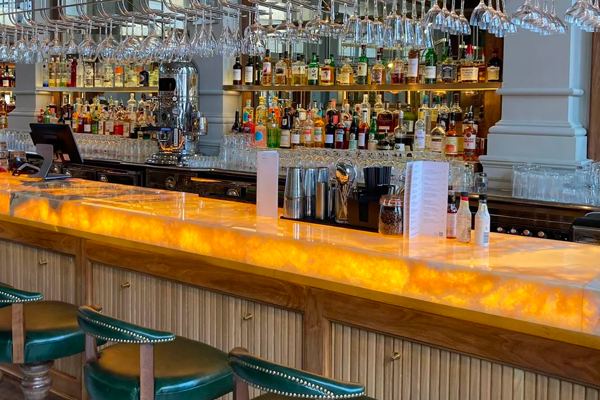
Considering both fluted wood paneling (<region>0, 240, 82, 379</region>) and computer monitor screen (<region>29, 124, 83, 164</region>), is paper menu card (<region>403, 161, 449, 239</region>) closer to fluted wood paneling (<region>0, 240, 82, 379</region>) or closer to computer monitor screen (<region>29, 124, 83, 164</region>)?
fluted wood paneling (<region>0, 240, 82, 379</region>)

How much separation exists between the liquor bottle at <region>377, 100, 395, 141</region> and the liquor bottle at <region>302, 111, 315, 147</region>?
1.76ft

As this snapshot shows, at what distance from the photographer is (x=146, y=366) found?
7.61ft

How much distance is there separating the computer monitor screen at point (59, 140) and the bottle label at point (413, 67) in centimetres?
236

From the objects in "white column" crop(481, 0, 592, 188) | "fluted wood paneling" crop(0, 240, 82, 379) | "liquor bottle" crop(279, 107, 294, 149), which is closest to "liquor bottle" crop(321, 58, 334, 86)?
"liquor bottle" crop(279, 107, 294, 149)

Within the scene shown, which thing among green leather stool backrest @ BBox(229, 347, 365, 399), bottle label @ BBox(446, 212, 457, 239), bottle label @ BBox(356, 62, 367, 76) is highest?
bottle label @ BBox(356, 62, 367, 76)

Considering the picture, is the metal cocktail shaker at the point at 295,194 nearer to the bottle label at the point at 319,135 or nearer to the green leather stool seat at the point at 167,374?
the green leather stool seat at the point at 167,374

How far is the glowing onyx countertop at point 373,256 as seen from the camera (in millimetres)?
2227

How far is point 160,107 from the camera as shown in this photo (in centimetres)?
686

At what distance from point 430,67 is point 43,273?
300 centimetres

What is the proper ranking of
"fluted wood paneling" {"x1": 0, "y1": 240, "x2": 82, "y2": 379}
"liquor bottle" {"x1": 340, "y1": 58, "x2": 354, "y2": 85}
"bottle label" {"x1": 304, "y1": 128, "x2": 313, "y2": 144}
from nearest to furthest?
"fluted wood paneling" {"x1": 0, "y1": 240, "x2": 82, "y2": 379} < "liquor bottle" {"x1": 340, "y1": 58, "x2": 354, "y2": 85} < "bottle label" {"x1": 304, "y1": 128, "x2": 313, "y2": 144}

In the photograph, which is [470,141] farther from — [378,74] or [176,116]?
[176,116]

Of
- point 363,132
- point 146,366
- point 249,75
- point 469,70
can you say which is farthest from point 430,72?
point 146,366

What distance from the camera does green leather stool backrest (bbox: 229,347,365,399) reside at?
6.01ft

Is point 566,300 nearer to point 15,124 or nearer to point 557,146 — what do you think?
point 557,146
